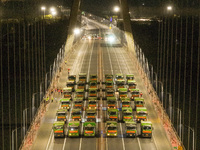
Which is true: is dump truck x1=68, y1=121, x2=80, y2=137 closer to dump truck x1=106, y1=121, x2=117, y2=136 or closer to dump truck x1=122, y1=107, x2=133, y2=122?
dump truck x1=106, y1=121, x2=117, y2=136

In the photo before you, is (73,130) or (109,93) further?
(109,93)

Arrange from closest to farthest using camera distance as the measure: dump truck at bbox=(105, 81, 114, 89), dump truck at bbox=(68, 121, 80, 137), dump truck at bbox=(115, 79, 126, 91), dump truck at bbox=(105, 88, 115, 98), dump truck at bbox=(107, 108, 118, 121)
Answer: dump truck at bbox=(68, 121, 80, 137)
dump truck at bbox=(107, 108, 118, 121)
dump truck at bbox=(105, 88, 115, 98)
dump truck at bbox=(105, 81, 114, 89)
dump truck at bbox=(115, 79, 126, 91)

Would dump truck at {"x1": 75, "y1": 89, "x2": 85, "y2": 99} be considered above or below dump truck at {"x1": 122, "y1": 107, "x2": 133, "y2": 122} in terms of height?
above

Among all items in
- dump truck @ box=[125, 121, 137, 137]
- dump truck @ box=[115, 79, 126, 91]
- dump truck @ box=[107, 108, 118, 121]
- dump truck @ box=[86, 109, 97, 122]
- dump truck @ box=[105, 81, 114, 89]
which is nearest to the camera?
dump truck @ box=[125, 121, 137, 137]

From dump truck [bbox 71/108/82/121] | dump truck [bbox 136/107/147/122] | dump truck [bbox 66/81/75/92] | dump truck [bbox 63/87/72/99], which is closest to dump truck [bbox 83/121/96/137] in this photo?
dump truck [bbox 71/108/82/121]

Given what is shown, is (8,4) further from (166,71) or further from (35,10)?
(166,71)

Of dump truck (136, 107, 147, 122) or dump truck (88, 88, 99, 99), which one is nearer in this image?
dump truck (136, 107, 147, 122)

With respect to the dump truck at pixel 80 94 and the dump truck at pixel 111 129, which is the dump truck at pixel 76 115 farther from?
the dump truck at pixel 80 94

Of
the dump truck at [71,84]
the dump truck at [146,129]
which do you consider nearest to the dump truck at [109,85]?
A: the dump truck at [71,84]

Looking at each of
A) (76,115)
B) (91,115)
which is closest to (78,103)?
(76,115)

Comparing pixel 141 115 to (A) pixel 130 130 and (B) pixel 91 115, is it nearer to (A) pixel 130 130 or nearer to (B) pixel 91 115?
(A) pixel 130 130

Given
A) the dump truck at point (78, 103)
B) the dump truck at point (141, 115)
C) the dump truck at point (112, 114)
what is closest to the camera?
the dump truck at point (112, 114)

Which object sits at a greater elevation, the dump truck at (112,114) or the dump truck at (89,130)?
the dump truck at (112,114)

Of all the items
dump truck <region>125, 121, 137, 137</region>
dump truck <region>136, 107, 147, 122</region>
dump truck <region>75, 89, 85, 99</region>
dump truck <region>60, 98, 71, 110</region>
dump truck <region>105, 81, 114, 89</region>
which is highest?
dump truck <region>105, 81, 114, 89</region>
